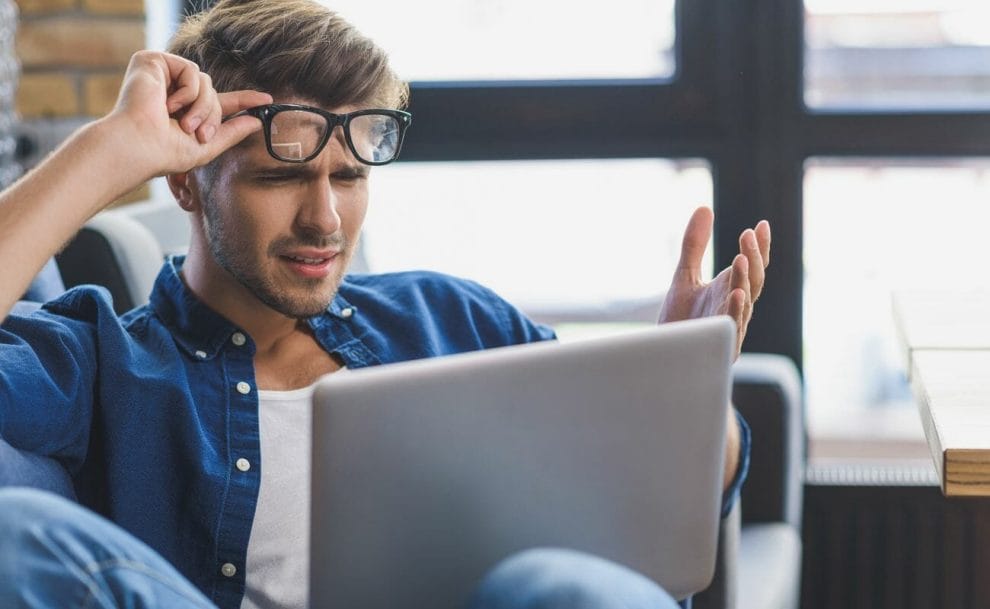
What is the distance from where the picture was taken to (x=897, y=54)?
2.34m

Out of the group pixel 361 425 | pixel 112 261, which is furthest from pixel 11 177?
pixel 361 425

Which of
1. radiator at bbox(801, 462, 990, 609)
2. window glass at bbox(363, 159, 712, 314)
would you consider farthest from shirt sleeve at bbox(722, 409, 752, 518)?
window glass at bbox(363, 159, 712, 314)

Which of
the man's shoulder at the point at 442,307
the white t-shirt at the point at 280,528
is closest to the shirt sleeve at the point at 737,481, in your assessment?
the man's shoulder at the point at 442,307

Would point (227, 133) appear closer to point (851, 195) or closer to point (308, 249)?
point (308, 249)

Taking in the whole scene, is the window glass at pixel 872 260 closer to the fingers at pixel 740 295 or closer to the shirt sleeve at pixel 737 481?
the shirt sleeve at pixel 737 481

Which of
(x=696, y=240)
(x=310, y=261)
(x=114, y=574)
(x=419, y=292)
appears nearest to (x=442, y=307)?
(x=419, y=292)

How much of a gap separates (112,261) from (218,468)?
457 millimetres

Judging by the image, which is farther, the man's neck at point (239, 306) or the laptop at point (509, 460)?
the man's neck at point (239, 306)

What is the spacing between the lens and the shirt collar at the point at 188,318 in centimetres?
138

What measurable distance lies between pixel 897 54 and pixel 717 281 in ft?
3.94

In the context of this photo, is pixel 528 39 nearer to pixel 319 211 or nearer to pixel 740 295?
pixel 319 211

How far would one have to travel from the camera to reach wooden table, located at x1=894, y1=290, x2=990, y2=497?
40.8 inches

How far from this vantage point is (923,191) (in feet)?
7.75

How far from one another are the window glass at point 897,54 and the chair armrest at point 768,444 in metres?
0.63
